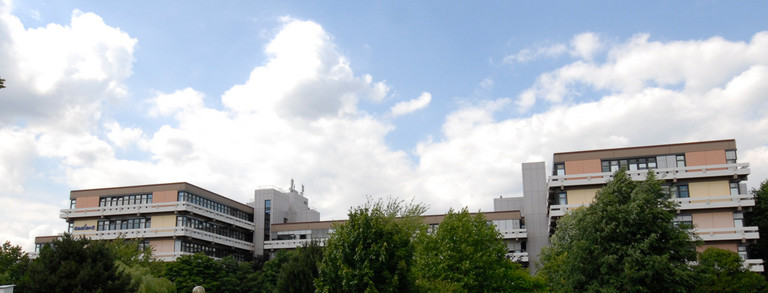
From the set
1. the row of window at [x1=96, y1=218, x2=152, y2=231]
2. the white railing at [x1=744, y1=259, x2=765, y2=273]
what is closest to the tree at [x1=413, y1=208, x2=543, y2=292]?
the white railing at [x1=744, y1=259, x2=765, y2=273]

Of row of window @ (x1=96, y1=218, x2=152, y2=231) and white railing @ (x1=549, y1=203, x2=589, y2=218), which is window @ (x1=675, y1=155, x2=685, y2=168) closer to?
white railing @ (x1=549, y1=203, x2=589, y2=218)

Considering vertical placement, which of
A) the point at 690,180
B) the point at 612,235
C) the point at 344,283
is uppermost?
the point at 690,180

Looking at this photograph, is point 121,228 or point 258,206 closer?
point 121,228

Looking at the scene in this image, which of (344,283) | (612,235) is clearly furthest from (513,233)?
(344,283)

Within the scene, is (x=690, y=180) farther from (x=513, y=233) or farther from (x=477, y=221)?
(x=477, y=221)

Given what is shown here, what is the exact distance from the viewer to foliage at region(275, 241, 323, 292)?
143 ft

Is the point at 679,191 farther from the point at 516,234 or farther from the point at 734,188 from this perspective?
the point at 516,234

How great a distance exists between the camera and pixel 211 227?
251ft

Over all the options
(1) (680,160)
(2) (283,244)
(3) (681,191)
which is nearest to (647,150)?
(1) (680,160)

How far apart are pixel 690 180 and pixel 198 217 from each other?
50.9 m

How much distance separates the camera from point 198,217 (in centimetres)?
7381

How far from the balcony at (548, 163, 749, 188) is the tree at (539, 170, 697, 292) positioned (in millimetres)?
18997

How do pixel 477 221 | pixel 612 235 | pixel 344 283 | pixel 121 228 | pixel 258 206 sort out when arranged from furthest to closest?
1. pixel 258 206
2. pixel 121 228
3. pixel 477 221
4. pixel 612 235
5. pixel 344 283

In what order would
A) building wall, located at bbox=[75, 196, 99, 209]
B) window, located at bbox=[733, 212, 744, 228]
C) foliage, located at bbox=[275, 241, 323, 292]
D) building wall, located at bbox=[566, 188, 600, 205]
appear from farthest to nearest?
building wall, located at bbox=[75, 196, 99, 209]
building wall, located at bbox=[566, 188, 600, 205]
window, located at bbox=[733, 212, 744, 228]
foliage, located at bbox=[275, 241, 323, 292]
